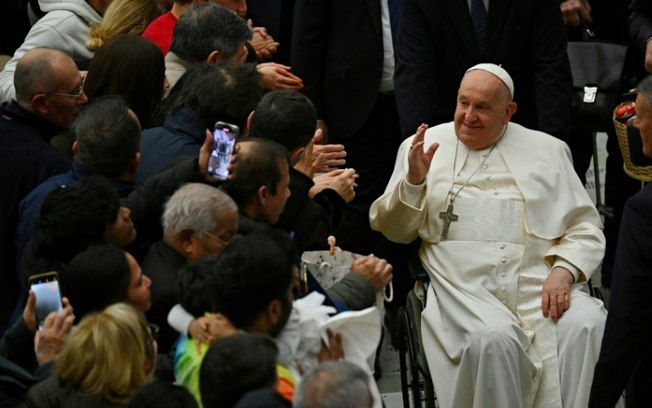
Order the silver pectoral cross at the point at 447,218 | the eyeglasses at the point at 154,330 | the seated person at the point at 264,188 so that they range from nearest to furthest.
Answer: the eyeglasses at the point at 154,330 → the seated person at the point at 264,188 → the silver pectoral cross at the point at 447,218

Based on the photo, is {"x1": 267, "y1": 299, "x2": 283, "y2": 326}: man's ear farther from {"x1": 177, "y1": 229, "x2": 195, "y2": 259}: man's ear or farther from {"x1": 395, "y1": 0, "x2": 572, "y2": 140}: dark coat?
{"x1": 395, "y1": 0, "x2": 572, "y2": 140}: dark coat

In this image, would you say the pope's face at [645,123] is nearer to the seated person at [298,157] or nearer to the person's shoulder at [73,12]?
the seated person at [298,157]

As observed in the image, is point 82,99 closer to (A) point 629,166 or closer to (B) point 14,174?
(B) point 14,174

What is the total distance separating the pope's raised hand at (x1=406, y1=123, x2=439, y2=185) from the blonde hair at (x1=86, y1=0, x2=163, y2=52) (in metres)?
1.67

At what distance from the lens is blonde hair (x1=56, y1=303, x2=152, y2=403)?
406cm

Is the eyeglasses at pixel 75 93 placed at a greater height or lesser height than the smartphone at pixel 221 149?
lesser

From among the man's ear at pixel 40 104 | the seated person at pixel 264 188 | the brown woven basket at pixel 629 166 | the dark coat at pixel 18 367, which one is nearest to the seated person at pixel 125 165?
the seated person at pixel 264 188

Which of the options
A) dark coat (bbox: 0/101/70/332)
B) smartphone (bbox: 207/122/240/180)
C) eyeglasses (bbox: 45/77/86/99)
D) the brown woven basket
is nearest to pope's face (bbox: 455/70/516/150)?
the brown woven basket

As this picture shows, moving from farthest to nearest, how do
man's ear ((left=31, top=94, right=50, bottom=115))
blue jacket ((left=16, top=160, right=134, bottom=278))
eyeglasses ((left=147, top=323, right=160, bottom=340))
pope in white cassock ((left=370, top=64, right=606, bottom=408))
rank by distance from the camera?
1. pope in white cassock ((left=370, top=64, right=606, bottom=408))
2. man's ear ((left=31, top=94, right=50, bottom=115))
3. blue jacket ((left=16, top=160, right=134, bottom=278))
4. eyeglasses ((left=147, top=323, right=160, bottom=340))

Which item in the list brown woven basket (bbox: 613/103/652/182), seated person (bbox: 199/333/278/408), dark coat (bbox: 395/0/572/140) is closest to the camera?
seated person (bbox: 199/333/278/408)

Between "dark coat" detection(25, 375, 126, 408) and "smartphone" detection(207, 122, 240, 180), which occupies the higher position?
"smartphone" detection(207, 122, 240, 180)

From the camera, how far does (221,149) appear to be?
17.4 ft

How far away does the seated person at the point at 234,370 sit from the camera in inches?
151

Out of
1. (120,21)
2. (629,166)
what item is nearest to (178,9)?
(120,21)
